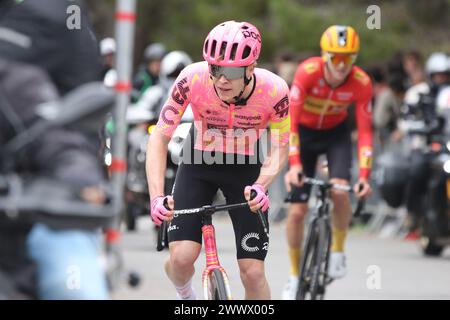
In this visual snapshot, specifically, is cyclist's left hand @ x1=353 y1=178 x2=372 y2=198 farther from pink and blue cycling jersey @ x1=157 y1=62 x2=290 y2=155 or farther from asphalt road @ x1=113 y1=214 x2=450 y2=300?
pink and blue cycling jersey @ x1=157 y1=62 x2=290 y2=155

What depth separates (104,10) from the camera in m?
39.6

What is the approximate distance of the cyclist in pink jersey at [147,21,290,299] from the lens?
23.6 ft

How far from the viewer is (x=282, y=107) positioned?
7.59 m

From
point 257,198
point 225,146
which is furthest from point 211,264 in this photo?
point 225,146

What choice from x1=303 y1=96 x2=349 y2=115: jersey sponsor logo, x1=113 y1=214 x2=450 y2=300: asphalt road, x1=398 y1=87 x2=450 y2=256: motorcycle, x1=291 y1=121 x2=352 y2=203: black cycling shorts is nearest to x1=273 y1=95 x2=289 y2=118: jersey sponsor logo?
x1=303 y1=96 x2=349 y2=115: jersey sponsor logo

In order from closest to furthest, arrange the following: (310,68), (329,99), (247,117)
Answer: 1. (247,117)
2. (310,68)
3. (329,99)

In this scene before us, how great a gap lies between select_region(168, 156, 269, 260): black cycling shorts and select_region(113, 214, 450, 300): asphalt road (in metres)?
2.34

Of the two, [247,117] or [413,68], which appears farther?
[413,68]

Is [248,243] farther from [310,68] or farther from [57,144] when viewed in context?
[57,144]

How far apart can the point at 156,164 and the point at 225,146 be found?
592mm
